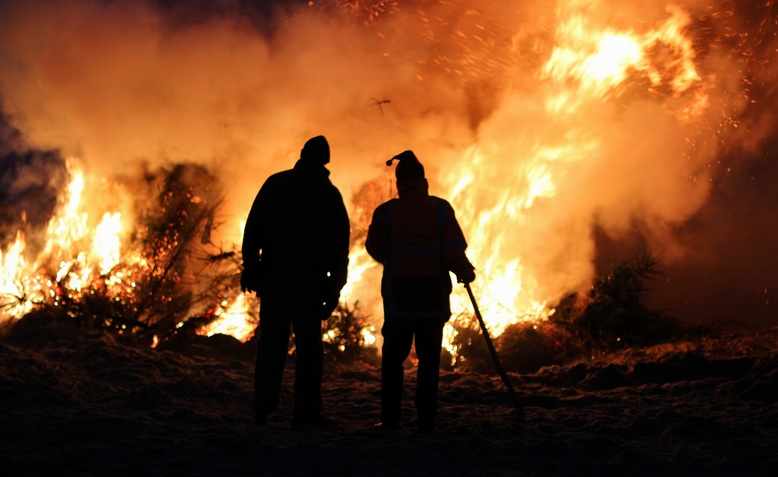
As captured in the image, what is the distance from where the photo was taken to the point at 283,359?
4363mm

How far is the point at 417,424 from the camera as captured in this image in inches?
173

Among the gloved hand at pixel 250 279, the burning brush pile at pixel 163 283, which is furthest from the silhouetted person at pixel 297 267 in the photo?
the burning brush pile at pixel 163 283

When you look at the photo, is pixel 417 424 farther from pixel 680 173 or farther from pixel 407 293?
pixel 680 173

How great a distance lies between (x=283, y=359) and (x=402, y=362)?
737mm

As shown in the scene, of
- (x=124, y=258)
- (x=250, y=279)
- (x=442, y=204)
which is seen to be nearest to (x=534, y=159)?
(x=442, y=204)

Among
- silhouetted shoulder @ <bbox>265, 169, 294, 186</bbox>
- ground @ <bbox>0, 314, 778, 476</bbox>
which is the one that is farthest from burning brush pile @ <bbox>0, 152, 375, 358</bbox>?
silhouetted shoulder @ <bbox>265, 169, 294, 186</bbox>

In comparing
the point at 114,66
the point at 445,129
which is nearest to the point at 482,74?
the point at 445,129

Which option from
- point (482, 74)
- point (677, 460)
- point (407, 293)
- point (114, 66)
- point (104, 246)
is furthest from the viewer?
point (482, 74)

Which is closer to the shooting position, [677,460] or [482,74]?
[677,460]

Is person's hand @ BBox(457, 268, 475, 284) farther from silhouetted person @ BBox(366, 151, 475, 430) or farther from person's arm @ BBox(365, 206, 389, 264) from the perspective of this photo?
person's arm @ BBox(365, 206, 389, 264)

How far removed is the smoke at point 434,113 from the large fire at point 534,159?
0.03 meters

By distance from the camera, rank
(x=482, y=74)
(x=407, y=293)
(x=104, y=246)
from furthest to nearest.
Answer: (x=482, y=74)
(x=104, y=246)
(x=407, y=293)

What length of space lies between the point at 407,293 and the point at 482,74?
18.5ft

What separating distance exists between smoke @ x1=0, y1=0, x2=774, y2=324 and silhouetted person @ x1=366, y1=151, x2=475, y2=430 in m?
4.04
